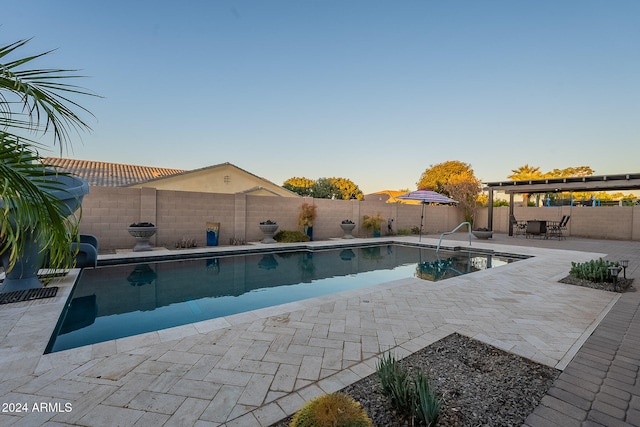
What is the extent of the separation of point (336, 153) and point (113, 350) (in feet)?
52.8

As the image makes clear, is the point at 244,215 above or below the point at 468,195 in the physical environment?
below

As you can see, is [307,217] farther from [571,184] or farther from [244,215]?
[571,184]

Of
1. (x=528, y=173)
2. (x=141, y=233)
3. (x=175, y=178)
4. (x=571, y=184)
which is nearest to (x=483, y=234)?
(x=571, y=184)

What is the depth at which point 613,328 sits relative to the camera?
3.22 metres

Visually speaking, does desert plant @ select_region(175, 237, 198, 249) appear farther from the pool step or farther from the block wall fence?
the pool step

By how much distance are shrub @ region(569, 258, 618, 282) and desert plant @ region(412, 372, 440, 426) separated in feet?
18.6

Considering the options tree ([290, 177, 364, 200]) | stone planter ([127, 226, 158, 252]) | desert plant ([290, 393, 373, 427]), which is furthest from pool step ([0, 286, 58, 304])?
tree ([290, 177, 364, 200])

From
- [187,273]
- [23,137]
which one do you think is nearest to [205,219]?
[187,273]

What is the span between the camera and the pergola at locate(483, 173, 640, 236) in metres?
12.1

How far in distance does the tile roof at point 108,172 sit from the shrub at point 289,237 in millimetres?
10976

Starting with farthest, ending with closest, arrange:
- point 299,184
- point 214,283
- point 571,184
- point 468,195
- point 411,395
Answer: point 299,184
point 468,195
point 571,184
point 214,283
point 411,395

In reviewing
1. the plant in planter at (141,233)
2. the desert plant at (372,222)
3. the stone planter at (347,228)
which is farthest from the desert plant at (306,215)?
the plant in planter at (141,233)

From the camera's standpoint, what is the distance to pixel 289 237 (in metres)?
11.2

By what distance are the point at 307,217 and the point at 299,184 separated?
79.6ft
